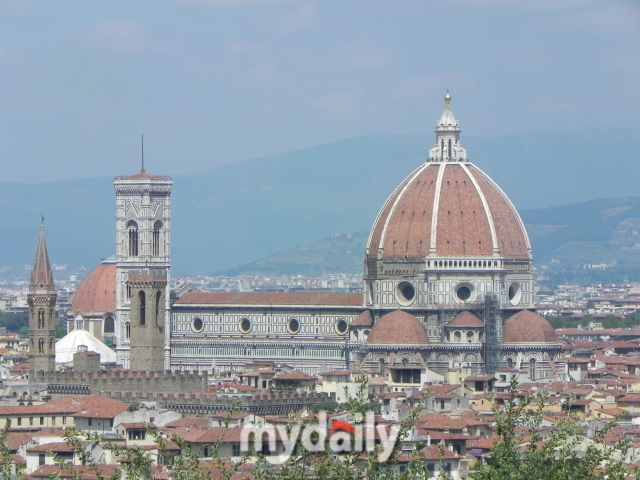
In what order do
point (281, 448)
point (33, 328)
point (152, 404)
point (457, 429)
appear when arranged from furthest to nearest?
point (33, 328) < point (152, 404) < point (457, 429) < point (281, 448)

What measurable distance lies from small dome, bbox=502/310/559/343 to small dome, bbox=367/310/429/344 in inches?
163

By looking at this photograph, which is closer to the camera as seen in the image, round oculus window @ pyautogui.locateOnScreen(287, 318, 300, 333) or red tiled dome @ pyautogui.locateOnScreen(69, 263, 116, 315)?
round oculus window @ pyautogui.locateOnScreen(287, 318, 300, 333)

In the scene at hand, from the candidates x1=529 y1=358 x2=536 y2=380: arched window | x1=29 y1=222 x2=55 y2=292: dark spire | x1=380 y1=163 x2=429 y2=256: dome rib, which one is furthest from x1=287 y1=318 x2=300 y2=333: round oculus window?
x1=29 y1=222 x2=55 y2=292: dark spire

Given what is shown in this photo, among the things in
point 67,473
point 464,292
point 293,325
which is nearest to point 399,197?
point 464,292

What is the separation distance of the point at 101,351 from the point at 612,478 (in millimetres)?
86145

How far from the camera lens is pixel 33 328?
10381 cm

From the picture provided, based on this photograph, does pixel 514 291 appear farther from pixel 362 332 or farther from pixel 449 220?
pixel 362 332

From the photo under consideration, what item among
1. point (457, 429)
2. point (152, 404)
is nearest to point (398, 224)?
point (152, 404)

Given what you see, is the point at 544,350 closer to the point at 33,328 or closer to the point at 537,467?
the point at 33,328

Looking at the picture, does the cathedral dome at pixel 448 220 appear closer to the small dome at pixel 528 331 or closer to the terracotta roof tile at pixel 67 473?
the small dome at pixel 528 331

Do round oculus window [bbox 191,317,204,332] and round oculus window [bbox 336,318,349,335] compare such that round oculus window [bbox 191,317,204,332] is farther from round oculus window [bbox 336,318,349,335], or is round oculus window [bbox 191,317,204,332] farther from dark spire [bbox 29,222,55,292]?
dark spire [bbox 29,222,55,292]

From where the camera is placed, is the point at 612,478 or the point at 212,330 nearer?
the point at 612,478

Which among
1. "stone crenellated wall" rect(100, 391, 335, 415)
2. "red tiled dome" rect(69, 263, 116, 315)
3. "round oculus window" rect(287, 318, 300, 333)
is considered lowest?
"stone crenellated wall" rect(100, 391, 335, 415)

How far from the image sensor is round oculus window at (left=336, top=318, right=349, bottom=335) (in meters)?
121
